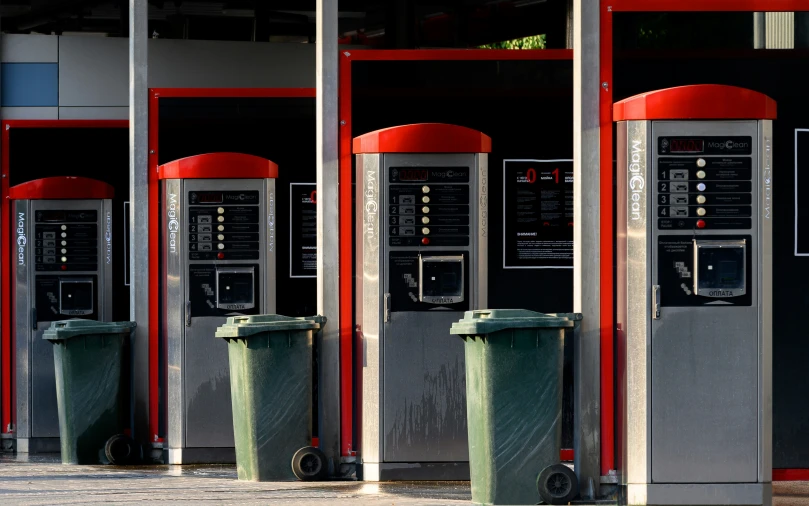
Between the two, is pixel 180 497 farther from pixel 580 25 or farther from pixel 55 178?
pixel 55 178

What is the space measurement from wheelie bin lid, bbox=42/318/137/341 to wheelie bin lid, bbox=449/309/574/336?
382 centimetres

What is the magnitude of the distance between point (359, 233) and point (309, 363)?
90 cm

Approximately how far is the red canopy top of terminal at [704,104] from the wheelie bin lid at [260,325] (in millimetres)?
2775

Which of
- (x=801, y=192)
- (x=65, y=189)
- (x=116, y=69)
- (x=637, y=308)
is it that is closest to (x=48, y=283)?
(x=65, y=189)

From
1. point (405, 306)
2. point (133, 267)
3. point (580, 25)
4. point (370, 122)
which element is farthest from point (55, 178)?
point (580, 25)

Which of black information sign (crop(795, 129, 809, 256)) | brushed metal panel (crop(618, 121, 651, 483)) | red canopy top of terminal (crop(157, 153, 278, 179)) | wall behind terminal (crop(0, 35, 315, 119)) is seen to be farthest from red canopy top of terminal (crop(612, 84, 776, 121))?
wall behind terminal (crop(0, 35, 315, 119))

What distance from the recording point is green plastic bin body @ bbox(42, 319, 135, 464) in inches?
445

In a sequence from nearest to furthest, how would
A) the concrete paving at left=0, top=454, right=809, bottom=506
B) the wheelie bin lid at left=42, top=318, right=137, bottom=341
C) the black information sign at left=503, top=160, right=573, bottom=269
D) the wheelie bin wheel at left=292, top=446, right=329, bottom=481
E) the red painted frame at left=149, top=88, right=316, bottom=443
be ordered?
the concrete paving at left=0, top=454, right=809, bottom=506 < the wheelie bin wheel at left=292, top=446, right=329, bottom=481 < the black information sign at left=503, top=160, right=573, bottom=269 < the wheelie bin lid at left=42, top=318, right=137, bottom=341 < the red painted frame at left=149, top=88, right=316, bottom=443

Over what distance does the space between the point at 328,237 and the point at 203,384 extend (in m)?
1.89

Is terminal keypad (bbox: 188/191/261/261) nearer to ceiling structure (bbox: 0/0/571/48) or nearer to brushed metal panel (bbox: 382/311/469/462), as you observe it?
brushed metal panel (bbox: 382/311/469/462)

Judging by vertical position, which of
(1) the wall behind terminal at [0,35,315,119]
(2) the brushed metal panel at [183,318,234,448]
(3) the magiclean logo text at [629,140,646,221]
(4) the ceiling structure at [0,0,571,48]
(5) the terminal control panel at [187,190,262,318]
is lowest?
(2) the brushed metal panel at [183,318,234,448]

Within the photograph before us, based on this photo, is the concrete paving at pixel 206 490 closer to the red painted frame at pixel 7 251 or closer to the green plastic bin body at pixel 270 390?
the green plastic bin body at pixel 270 390

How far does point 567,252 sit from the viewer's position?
10914 millimetres

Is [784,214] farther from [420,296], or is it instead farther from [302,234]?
[302,234]
